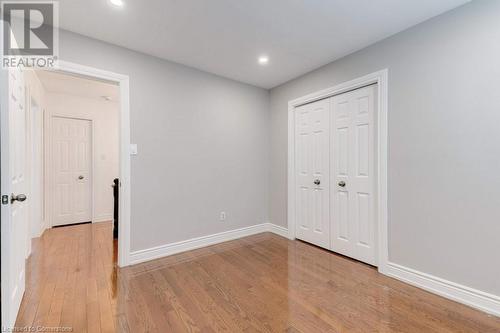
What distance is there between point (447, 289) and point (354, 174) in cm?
135

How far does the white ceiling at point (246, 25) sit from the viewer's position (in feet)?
6.47

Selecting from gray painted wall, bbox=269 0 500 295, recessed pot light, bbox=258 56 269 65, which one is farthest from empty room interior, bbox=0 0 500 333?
recessed pot light, bbox=258 56 269 65

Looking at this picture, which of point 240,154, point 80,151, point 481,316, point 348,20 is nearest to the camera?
point 481,316

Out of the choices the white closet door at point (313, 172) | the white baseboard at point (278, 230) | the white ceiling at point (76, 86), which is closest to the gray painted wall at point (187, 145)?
the white baseboard at point (278, 230)

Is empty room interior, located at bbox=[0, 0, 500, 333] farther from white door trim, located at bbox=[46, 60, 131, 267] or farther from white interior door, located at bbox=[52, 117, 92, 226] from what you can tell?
white interior door, located at bbox=[52, 117, 92, 226]

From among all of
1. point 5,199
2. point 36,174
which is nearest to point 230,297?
point 5,199

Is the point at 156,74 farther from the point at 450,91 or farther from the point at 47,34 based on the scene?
the point at 450,91

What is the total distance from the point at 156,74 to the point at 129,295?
249 centimetres

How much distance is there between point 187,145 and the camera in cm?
317

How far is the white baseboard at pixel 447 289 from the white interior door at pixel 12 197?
10.4 feet

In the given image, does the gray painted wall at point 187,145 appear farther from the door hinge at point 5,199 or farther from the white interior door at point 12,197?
the door hinge at point 5,199

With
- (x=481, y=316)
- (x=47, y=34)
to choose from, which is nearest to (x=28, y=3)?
(x=47, y=34)

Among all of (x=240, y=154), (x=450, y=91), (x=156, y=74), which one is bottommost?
(x=240, y=154)

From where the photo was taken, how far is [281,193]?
387cm
